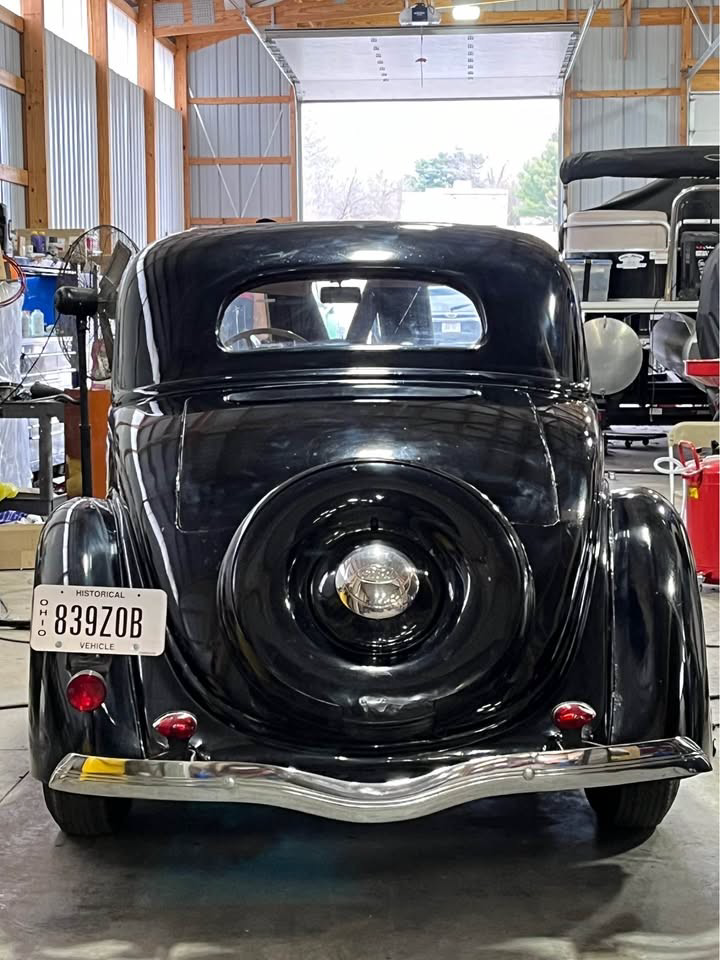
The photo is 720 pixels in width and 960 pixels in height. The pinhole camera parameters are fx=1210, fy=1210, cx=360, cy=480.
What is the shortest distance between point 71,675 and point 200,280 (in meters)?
1.37

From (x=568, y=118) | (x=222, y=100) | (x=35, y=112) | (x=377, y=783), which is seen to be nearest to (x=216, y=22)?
(x=222, y=100)

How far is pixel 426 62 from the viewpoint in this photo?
67.4 feet

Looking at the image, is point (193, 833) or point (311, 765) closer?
point (311, 765)

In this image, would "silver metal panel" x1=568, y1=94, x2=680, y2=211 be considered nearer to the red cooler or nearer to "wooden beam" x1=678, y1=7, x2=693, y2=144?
"wooden beam" x1=678, y1=7, x2=693, y2=144

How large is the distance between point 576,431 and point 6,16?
607 inches

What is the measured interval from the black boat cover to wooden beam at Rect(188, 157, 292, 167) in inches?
381

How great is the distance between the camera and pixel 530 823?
3.29m

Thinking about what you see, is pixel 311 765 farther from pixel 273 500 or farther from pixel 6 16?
pixel 6 16

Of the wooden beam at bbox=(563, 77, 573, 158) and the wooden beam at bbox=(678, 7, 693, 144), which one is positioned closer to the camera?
the wooden beam at bbox=(678, 7, 693, 144)

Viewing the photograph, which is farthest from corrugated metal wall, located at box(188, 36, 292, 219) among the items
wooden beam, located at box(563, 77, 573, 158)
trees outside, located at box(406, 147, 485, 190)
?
wooden beam, located at box(563, 77, 573, 158)

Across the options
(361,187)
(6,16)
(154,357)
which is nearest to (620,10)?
(361,187)

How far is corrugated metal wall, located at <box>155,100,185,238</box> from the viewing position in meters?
22.4

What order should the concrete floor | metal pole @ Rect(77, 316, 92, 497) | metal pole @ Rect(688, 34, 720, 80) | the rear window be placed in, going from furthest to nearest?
metal pole @ Rect(688, 34, 720, 80), metal pole @ Rect(77, 316, 92, 497), the rear window, the concrete floor

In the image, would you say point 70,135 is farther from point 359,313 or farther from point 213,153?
point 359,313
